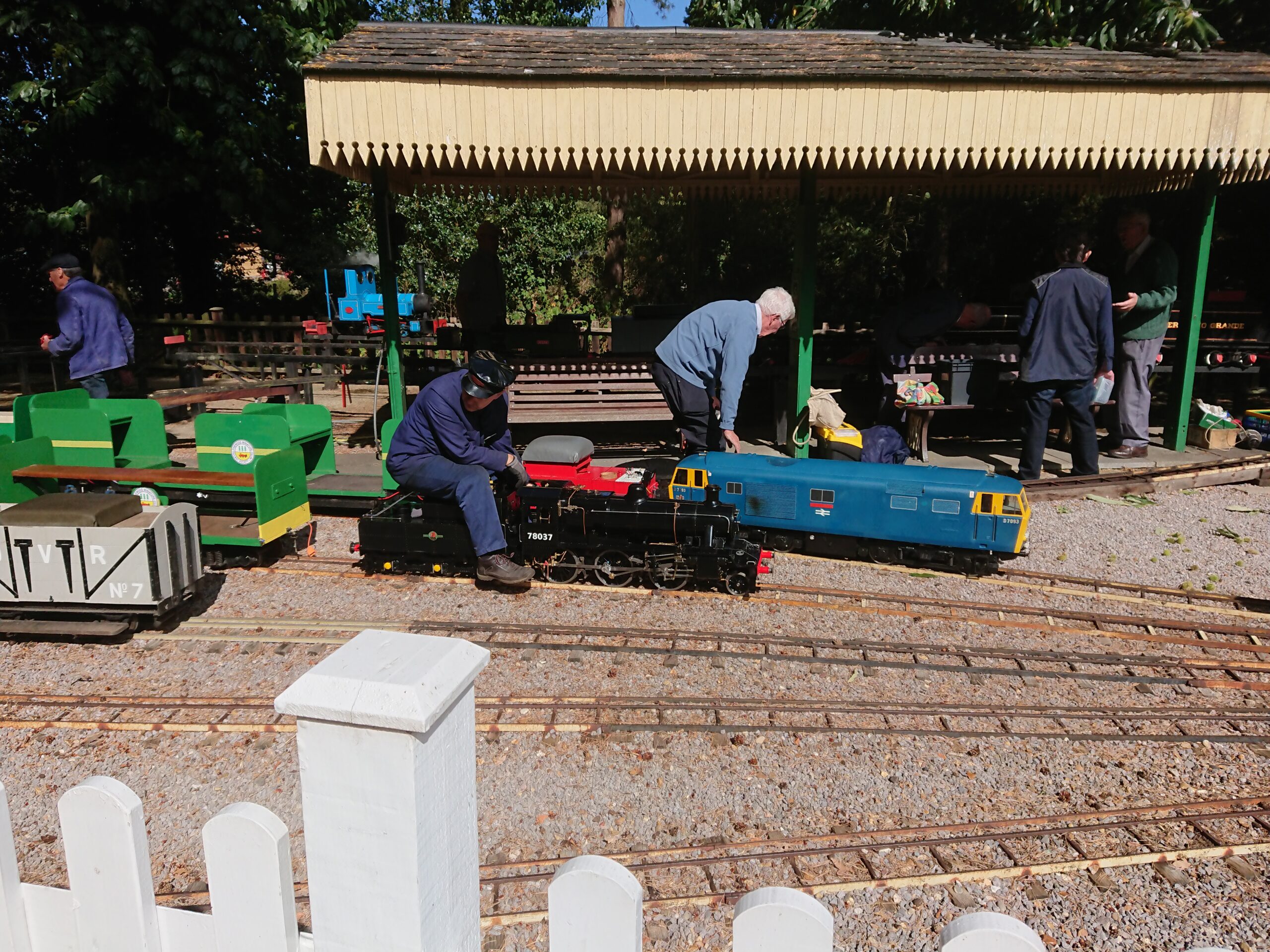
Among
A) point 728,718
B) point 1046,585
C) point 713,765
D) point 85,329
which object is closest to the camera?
point 713,765

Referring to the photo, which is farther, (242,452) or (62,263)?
(62,263)

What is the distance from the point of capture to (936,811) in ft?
12.8

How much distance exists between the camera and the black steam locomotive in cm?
638

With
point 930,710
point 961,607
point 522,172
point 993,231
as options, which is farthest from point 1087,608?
point 993,231

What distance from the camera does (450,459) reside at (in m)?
6.62

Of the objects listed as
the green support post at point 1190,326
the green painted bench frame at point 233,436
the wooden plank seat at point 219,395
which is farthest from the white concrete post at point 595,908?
the green support post at point 1190,326

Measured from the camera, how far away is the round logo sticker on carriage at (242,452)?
7504 mm

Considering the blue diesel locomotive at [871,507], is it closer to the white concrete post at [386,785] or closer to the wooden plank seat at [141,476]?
the wooden plank seat at [141,476]

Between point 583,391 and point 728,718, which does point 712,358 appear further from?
point 728,718

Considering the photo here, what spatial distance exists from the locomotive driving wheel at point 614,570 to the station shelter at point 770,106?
13.1ft

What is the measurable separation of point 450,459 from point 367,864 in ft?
16.6

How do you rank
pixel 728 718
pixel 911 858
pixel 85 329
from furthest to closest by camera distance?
1. pixel 85 329
2. pixel 728 718
3. pixel 911 858

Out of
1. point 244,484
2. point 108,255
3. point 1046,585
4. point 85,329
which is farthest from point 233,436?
point 108,255

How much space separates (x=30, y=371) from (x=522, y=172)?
13.2m
